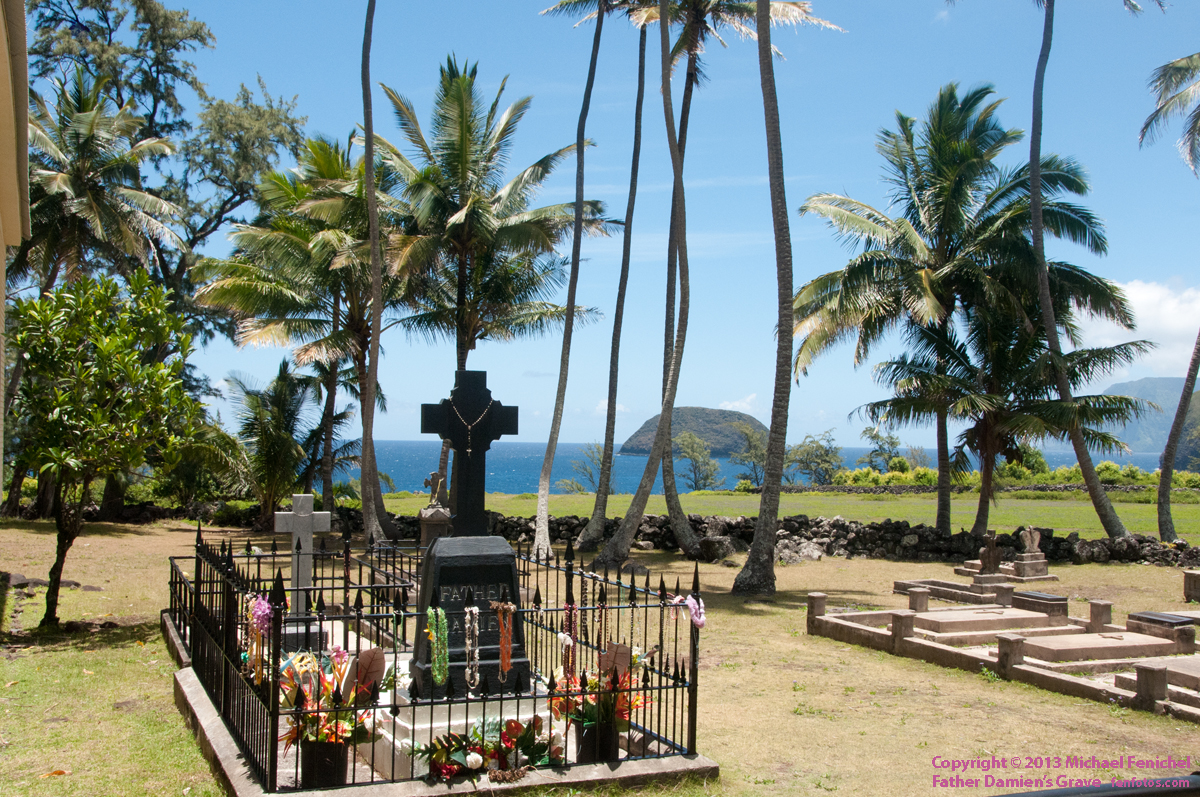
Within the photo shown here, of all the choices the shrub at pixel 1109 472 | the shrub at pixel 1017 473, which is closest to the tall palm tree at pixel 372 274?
the shrub at pixel 1017 473

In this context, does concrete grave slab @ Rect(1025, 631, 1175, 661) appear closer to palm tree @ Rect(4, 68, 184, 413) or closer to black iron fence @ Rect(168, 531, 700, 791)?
black iron fence @ Rect(168, 531, 700, 791)

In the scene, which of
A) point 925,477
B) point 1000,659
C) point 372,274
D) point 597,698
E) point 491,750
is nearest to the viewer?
point 491,750

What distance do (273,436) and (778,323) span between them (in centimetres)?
1483

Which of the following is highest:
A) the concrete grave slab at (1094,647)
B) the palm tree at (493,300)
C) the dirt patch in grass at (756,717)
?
the palm tree at (493,300)

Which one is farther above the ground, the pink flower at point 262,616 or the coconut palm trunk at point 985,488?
the coconut palm trunk at point 985,488

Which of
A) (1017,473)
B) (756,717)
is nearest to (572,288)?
(756,717)

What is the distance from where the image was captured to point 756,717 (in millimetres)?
7379

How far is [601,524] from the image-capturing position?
20.7 meters

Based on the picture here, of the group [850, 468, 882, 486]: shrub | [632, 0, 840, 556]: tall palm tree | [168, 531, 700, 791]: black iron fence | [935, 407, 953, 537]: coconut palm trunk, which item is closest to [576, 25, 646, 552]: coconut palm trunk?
[632, 0, 840, 556]: tall palm tree

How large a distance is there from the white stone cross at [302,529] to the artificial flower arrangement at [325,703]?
4.21 meters

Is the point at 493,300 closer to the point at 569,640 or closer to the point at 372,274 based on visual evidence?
the point at 372,274

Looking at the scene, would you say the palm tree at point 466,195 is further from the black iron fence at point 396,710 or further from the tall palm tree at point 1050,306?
the black iron fence at point 396,710

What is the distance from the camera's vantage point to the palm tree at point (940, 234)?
20812mm

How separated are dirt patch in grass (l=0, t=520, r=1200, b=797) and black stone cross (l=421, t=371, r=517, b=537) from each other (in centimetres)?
277
